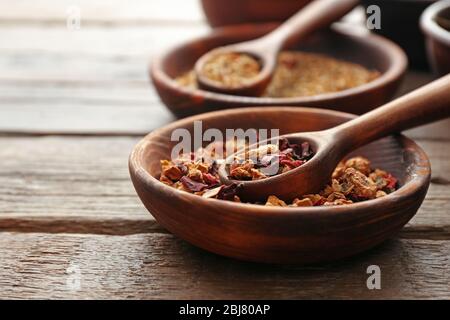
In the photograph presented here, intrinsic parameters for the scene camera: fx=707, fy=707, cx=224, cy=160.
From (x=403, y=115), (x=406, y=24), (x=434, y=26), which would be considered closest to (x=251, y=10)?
(x=406, y=24)

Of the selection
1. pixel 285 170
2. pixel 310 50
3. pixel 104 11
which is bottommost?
pixel 104 11

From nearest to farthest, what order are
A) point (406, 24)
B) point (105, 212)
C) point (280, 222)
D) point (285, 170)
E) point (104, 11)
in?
point (280, 222) → point (285, 170) → point (105, 212) → point (406, 24) → point (104, 11)

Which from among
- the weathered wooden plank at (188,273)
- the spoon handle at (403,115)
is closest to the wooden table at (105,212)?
the weathered wooden plank at (188,273)

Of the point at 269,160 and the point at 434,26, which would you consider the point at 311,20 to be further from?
the point at 269,160

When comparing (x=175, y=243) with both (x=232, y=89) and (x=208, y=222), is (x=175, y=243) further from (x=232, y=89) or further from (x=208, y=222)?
(x=232, y=89)
